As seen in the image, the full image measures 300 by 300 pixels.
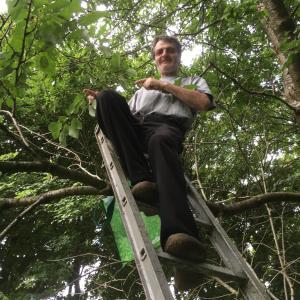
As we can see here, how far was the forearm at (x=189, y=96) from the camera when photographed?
2.15m

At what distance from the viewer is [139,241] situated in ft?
4.83

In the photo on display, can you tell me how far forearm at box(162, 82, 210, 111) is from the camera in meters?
2.15

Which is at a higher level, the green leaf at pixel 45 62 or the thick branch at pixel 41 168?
the green leaf at pixel 45 62

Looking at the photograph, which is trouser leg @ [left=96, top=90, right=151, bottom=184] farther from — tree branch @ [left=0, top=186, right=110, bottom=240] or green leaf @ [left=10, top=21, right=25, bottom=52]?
green leaf @ [left=10, top=21, right=25, bottom=52]

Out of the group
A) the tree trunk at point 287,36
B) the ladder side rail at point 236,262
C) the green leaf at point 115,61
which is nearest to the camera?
the ladder side rail at point 236,262

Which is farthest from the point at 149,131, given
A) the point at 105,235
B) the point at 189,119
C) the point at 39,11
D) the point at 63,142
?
the point at 105,235

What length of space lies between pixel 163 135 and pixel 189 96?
1.13 feet

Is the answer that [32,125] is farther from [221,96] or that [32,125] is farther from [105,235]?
[221,96]

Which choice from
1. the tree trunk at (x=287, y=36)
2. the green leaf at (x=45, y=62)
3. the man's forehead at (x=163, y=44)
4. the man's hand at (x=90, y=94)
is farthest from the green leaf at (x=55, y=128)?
the tree trunk at (x=287, y=36)

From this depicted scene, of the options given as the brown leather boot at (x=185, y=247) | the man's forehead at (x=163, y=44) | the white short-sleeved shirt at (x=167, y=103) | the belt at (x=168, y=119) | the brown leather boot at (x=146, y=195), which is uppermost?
the man's forehead at (x=163, y=44)

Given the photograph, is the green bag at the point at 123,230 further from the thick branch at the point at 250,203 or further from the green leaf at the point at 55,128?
the green leaf at the point at 55,128

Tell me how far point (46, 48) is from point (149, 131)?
0.77 metres

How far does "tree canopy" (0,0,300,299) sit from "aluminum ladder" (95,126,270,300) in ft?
1.37

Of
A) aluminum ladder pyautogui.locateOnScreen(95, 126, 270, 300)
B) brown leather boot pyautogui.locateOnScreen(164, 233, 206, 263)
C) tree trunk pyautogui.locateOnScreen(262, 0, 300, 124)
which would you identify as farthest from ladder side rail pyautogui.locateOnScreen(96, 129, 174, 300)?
tree trunk pyautogui.locateOnScreen(262, 0, 300, 124)
